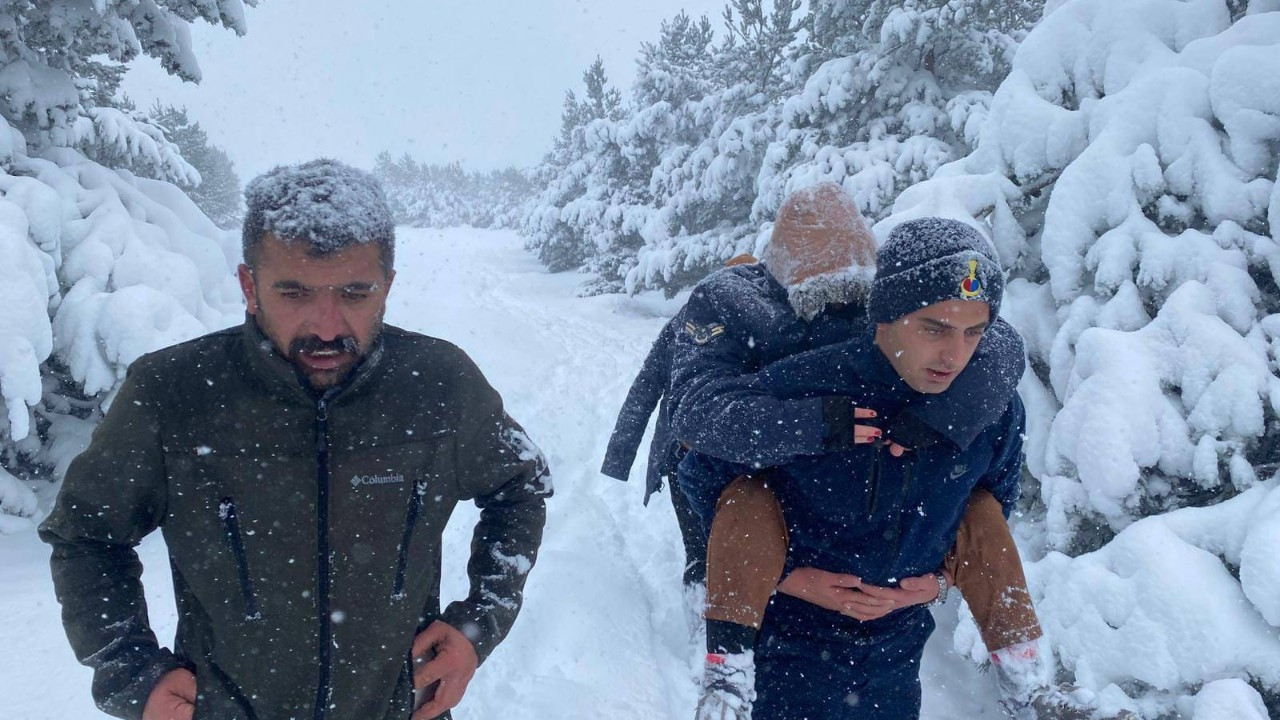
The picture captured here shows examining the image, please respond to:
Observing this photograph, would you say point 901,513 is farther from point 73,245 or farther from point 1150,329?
point 73,245

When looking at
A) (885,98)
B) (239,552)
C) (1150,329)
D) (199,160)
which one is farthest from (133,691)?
(199,160)

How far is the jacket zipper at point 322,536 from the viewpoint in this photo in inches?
69.6

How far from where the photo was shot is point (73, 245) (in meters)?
5.74

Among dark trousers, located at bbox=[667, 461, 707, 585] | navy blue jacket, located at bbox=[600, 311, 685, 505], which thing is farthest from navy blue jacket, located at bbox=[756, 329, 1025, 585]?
navy blue jacket, located at bbox=[600, 311, 685, 505]

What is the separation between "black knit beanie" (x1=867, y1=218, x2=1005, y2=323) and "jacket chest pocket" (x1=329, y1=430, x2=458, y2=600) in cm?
139

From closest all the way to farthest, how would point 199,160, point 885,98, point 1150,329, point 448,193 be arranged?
point 1150,329 → point 885,98 → point 199,160 → point 448,193

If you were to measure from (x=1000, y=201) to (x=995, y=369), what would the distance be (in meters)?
3.37

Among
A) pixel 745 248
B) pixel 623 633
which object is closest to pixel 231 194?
pixel 745 248

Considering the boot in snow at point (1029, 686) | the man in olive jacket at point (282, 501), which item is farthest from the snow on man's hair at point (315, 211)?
the boot in snow at point (1029, 686)

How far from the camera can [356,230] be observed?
1.73 metres

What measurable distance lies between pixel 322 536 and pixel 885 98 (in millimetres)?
10799

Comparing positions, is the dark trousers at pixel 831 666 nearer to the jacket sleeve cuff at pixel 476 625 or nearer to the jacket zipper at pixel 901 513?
the jacket zipper at pixel 901 513

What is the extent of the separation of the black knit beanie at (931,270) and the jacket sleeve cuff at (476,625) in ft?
4.87

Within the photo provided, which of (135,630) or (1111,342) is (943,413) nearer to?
(135,630)
